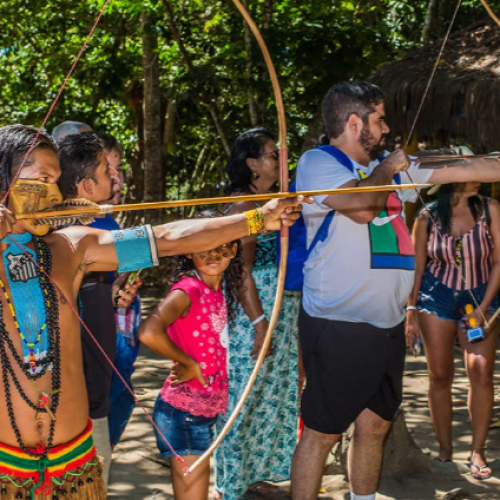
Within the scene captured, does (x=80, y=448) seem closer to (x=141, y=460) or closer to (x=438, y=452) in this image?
(x=141, y=460)

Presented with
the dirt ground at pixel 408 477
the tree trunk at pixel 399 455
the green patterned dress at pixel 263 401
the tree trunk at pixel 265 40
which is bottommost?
the dirt ground at pixel 408 477

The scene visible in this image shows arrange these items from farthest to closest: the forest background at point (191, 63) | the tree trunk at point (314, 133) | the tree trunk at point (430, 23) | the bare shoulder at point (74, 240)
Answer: the tree trunk at point (430, 23) < the forest background at point (191, 63) < the tree trunk at point (314, 133) < the bare shoulder at point (74, 240)

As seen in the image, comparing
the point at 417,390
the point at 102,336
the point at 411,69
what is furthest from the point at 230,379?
the point at 411,69

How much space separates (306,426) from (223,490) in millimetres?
749

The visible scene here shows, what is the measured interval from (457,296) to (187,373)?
70.7 inches

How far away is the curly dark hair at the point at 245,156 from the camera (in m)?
3.79

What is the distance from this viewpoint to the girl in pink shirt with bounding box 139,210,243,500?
118 inches

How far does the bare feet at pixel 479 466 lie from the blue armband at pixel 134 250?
2488mm

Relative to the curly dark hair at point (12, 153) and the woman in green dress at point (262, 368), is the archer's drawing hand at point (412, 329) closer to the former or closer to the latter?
the woman in green dress at point (262, 368)

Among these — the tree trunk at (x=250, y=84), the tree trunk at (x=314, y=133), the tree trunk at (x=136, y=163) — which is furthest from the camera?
the tree trunk at (x=136, y=163)

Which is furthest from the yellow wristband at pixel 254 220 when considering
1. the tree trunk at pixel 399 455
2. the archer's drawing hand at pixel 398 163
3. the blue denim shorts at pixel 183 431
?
the tree trunk at pixel 399 455

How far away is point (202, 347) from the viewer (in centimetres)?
310

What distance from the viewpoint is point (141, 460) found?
14.0ft

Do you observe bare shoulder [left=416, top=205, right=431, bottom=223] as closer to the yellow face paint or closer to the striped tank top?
the striped tank top
